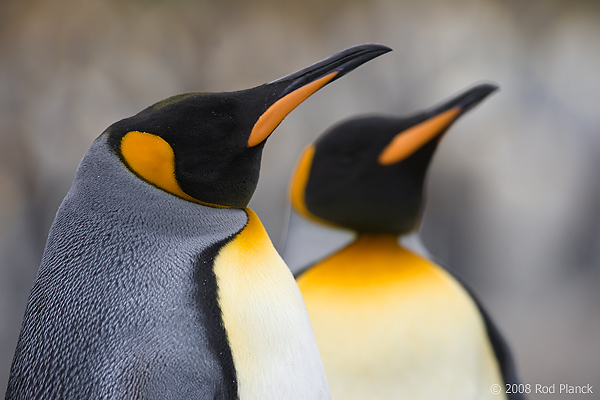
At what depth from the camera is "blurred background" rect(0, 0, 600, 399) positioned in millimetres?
2742

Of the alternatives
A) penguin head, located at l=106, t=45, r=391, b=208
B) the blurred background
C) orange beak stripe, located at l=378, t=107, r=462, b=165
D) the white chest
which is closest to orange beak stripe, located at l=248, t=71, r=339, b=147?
penguin head, located at l=106, t=45, r=391, b=208

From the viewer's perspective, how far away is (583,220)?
3279 mm

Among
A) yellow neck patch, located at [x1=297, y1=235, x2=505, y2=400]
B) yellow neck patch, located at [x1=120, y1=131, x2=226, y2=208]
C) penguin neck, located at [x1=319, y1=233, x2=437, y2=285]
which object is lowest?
yellow neck patch, located at [x1=297, y1=235, x2=505, y2=400]

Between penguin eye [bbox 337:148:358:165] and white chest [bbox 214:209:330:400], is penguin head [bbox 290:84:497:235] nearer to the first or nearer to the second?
penguin eye [bbox 337:148:358:165]

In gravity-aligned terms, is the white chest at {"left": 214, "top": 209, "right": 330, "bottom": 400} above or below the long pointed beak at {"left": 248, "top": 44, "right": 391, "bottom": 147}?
below

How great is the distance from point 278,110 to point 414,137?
683mm

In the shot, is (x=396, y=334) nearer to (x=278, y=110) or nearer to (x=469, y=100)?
(x=469, y=100)

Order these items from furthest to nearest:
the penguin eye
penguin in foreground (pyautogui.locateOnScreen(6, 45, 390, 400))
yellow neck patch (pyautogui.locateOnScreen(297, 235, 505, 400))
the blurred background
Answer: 1. the blurred background
2. the penguin eye
3. yellow neck patch (pyautogui.locateOnScreen(297, 235, 505, 400))
4. penguin in foreground (pyautogui.locateOnScreen(6, 45, 390, 400))

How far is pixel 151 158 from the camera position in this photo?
634 millimetres

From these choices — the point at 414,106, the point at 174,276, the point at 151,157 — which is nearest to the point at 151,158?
the point at 151,157

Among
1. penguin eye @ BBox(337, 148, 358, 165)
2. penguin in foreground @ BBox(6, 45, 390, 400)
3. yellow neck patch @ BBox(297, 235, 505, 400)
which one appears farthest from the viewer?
penguin eye @ BBox(337, 148, 358, 165)

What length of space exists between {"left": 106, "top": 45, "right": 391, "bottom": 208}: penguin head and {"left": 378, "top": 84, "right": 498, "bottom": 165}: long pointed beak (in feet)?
2.01

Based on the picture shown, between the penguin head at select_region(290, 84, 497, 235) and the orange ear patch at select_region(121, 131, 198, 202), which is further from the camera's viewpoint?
the penguin head at select_region(290, 84, 497, 235)

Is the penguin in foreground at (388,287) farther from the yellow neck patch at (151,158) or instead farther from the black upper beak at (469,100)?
the yellow neck patch at (151,158)
